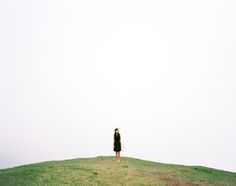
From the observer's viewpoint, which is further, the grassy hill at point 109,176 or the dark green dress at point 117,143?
the dark green dress at point 117,143

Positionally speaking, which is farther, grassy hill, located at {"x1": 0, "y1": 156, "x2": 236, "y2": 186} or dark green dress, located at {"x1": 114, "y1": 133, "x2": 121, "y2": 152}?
dark green dress, located at {"x1": 114, "y1": 133, "x2": 121, "y2": 152}

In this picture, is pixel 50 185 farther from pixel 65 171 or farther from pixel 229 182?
pixel 229 182

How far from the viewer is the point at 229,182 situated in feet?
105

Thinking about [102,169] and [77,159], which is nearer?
[102,169]

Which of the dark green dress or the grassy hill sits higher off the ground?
the dark green dress

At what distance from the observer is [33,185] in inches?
1051

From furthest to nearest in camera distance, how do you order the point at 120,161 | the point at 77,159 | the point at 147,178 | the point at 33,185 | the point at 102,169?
the point at 77,159, the point at 120,161, the point at 102,169, the point at 147,178, the point at 33,185

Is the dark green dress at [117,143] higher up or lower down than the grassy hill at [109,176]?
higher up

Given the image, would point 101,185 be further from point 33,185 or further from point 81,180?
point 33,185

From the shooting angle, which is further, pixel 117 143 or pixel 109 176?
pixel 117 143

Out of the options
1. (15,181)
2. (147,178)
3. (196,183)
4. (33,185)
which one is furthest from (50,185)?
(196,183)

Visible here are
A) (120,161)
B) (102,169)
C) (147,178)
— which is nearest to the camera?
(147,178)

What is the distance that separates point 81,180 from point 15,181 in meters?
5.31

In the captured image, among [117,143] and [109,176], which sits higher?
[117,143]
